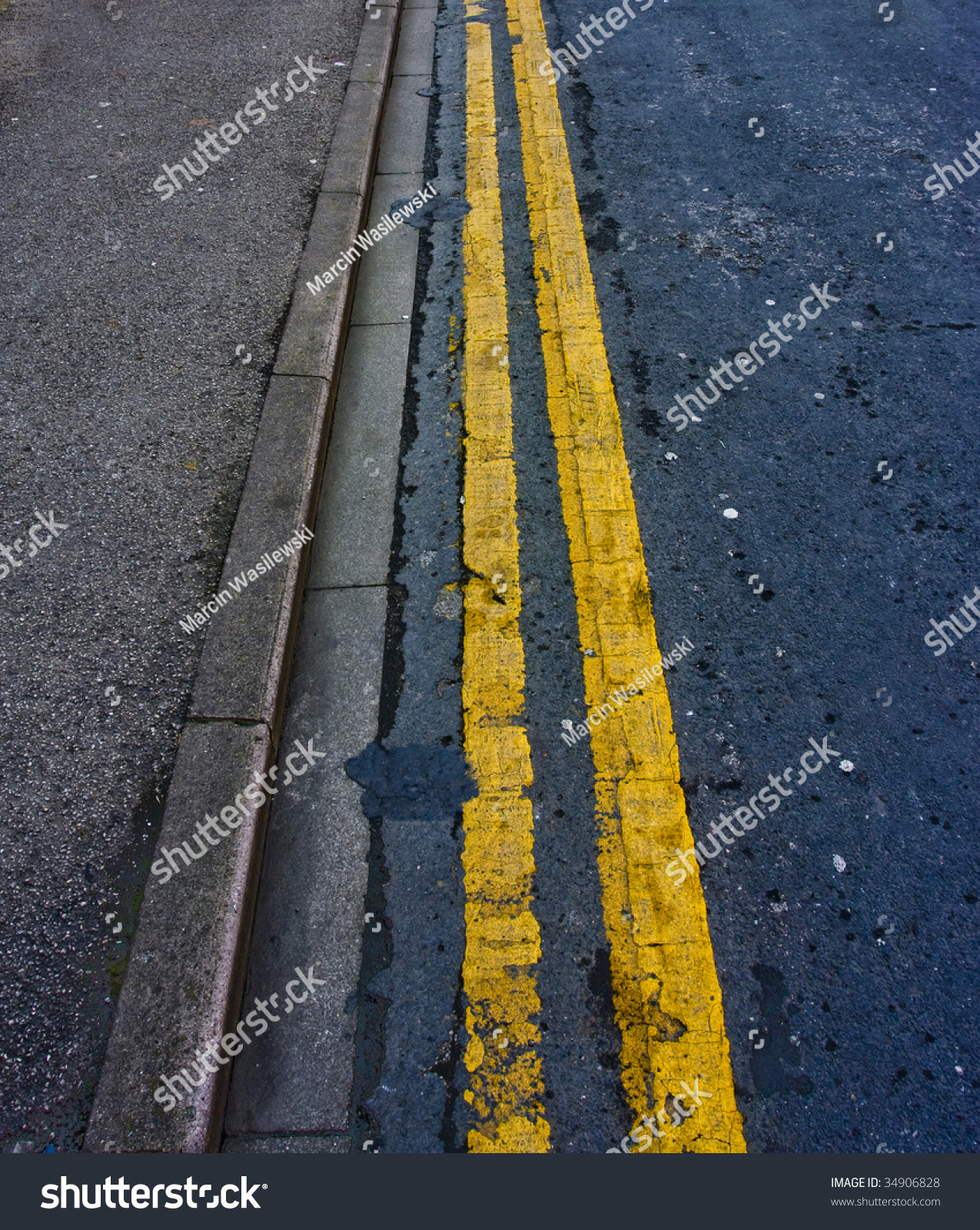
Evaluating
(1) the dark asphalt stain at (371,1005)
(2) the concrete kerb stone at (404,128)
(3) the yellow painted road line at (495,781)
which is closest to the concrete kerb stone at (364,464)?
(3) the yellow painted road line at (495,781)

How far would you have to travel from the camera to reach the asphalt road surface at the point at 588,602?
2.01m

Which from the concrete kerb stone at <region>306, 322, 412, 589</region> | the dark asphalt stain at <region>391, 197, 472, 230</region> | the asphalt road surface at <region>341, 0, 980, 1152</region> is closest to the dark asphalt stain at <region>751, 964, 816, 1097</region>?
the asphalt road surface at <region>341, 0, 980, 1152</region>

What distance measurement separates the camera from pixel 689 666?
105 inches

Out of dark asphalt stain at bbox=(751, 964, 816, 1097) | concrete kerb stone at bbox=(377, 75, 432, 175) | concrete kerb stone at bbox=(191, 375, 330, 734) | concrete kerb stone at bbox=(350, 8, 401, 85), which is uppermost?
concrete kerb stone at bbox=(350, 8, 401, 85)

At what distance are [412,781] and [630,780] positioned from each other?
672mm

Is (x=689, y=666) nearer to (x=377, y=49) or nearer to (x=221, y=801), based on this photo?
(x=221, y=801)

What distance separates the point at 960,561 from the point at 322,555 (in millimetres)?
2359

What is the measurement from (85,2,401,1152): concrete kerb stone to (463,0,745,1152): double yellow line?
622 mm

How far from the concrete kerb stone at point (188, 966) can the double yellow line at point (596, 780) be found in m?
Result: 0.62

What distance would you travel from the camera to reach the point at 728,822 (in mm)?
2338

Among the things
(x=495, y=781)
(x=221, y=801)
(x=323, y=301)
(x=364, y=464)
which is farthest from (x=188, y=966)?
(x=323, y=301)

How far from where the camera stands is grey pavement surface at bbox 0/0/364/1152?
2148 millimetres

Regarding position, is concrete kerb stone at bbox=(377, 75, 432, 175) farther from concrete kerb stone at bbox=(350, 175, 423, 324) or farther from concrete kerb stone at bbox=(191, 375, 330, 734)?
concrete kerb stone at bbox=(191, 375, 330, 734)

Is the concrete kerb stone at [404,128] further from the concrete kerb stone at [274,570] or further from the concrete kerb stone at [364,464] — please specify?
the concrete kerb stone at [274,570]
